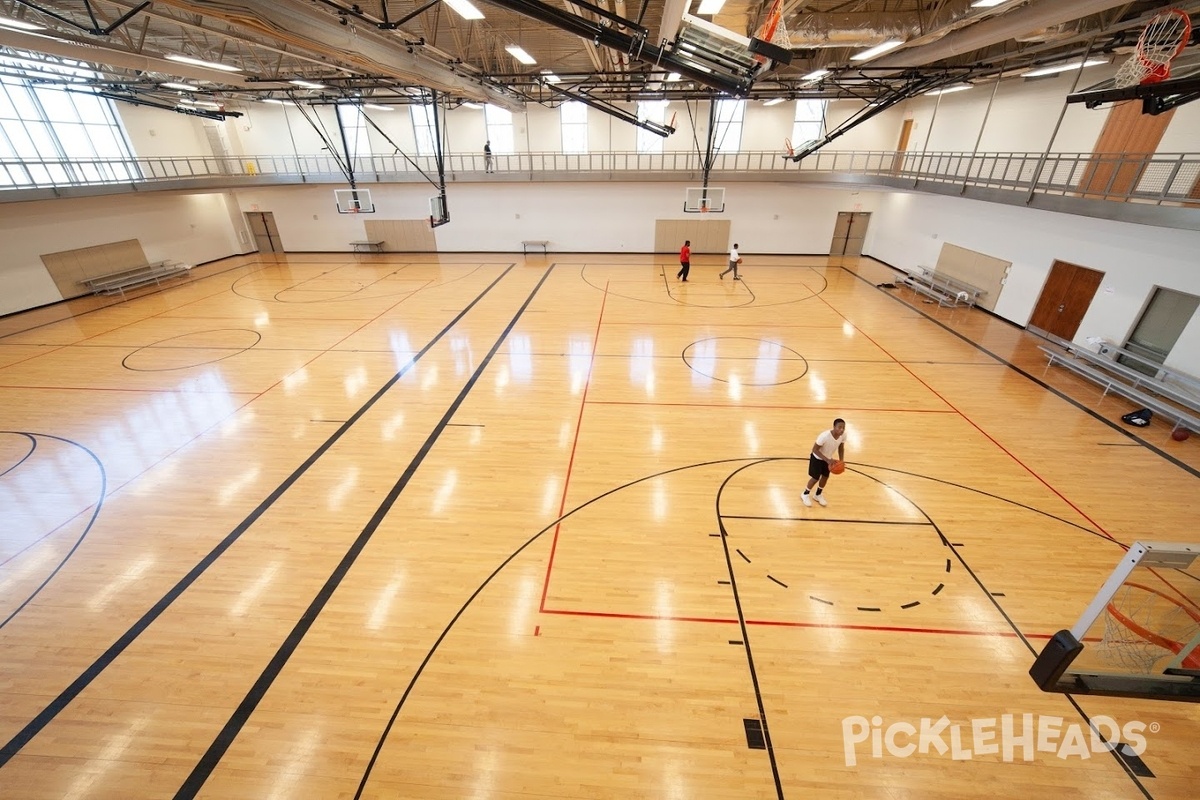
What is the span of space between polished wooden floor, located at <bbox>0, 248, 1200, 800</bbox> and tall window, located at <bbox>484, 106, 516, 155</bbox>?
14327 millimetres

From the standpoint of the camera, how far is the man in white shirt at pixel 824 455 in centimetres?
615

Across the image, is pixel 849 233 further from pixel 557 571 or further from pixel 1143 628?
pixel 557 571

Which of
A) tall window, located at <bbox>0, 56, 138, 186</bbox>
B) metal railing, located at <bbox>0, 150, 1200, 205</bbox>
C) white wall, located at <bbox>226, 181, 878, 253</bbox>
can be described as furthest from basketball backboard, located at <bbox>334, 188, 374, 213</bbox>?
tall window, located at <bbox>0, 56, 138, 186</bbox>

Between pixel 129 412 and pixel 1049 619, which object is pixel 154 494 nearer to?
pixel 129 412

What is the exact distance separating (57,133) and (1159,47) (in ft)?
93.3

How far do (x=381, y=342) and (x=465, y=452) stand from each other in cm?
622

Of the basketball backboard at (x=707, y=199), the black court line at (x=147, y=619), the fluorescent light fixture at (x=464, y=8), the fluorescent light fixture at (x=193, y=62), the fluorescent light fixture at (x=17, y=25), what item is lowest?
the black court line at (x=147, y=619)

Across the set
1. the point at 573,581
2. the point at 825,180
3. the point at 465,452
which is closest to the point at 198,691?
the point at 573,581

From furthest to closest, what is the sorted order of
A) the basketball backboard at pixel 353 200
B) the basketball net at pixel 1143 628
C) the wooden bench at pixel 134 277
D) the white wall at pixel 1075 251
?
the basketball backboard at pixel 353 200
the wooden bench at pixel 134 277
the white wall at pixel 1075 251
the basketball net at pixel 1143 628

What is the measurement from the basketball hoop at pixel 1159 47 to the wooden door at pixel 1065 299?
6.74m

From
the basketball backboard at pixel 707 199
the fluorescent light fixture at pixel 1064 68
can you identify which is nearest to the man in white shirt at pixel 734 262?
the basketball backboard at pixel 707 199

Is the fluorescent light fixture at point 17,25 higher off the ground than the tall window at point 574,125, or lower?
higher

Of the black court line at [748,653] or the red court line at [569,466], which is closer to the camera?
the black court line at [748,653]

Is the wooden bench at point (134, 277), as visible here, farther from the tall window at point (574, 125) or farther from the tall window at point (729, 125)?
the tall window at point (729, 125)
